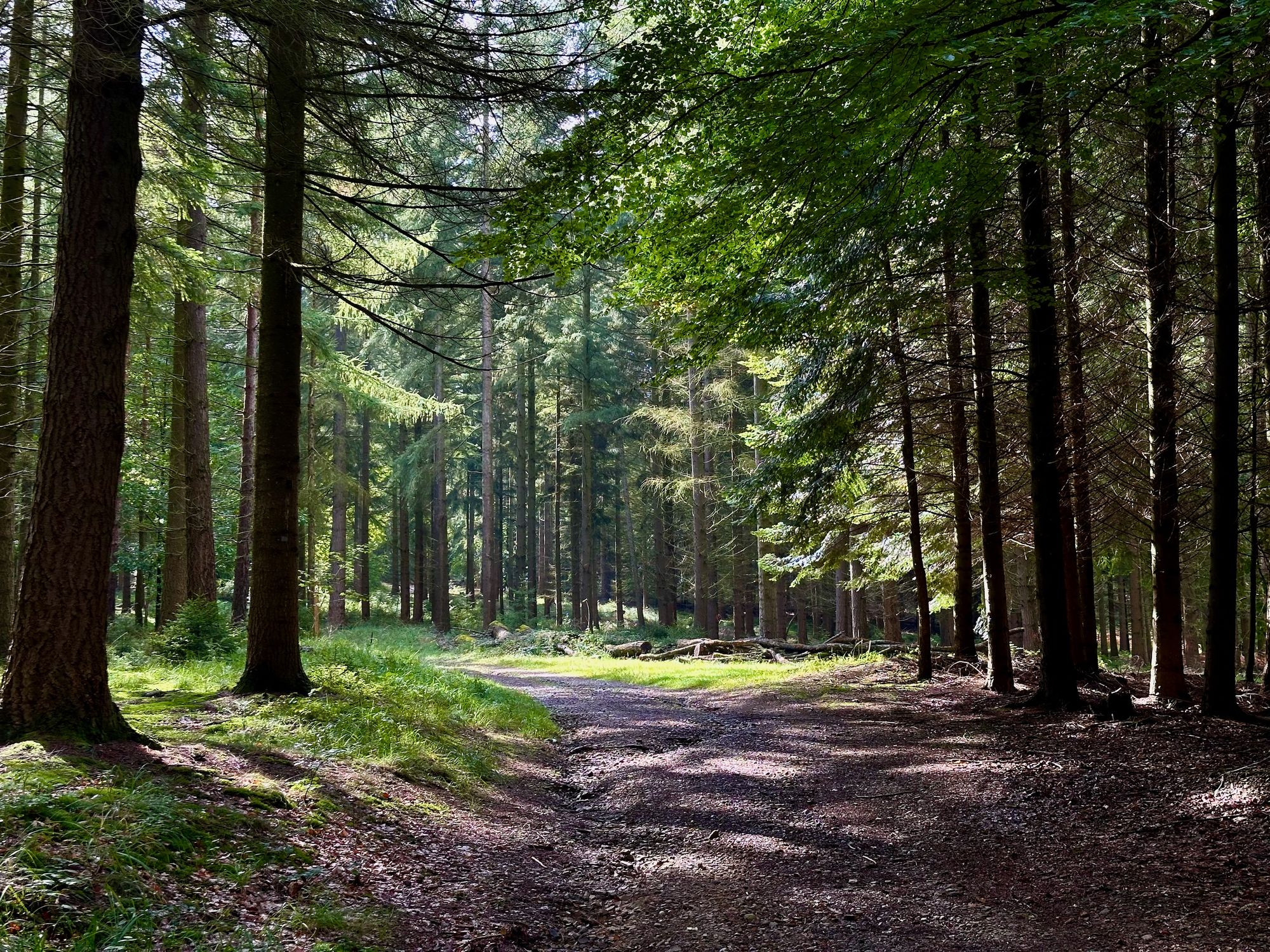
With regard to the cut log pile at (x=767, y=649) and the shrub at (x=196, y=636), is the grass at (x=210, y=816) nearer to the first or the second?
the shrub at (x=196, y=636)

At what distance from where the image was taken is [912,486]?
11.8 meters

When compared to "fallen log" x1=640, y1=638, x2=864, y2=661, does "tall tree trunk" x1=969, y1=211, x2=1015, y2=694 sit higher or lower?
higher

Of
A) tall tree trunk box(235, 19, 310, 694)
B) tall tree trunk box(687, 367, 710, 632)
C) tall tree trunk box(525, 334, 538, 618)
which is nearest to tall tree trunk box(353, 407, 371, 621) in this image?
tall tree trunk box(525, 334, 538, 618)

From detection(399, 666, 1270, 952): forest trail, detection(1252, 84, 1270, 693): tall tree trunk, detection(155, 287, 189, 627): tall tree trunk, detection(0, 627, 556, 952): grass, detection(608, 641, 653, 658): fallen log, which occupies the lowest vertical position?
detection(608, 641, 653, 658): fallen log

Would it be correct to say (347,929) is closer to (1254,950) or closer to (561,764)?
(1254,950)

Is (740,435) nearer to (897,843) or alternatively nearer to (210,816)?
(897,843)

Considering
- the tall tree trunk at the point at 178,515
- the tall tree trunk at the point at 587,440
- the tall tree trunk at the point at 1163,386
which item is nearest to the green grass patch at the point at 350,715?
the tall tree trunk at the point at 178,515

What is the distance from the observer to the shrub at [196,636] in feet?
36.7

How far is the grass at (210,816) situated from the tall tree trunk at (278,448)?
497mm

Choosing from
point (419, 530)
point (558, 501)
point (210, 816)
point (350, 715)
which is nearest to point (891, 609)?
point (350, 715)

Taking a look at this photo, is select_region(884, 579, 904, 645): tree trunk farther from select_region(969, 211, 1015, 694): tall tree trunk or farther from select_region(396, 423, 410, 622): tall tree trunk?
select_region(396, 423, 410, 622): tall tree trunk

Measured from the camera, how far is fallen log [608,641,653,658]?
77.9ft

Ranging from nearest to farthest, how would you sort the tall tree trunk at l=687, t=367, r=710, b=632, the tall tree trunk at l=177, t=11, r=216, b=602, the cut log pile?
the tall tree trunk at l=177, t=11, r=216, b=602
the cut log pile
the tall tree trunk at l=687, t=367, r=710, b=632

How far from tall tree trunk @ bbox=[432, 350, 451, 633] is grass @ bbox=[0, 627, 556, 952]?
2321 cm
